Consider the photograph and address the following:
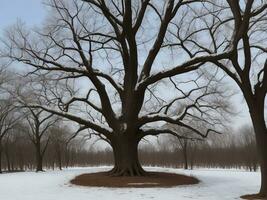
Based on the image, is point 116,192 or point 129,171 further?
point 129,171

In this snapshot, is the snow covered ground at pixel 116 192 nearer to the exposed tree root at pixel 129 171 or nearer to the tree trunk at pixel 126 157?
the exposed tree root at pixel 129 171

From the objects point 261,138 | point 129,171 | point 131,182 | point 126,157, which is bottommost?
point 131,182

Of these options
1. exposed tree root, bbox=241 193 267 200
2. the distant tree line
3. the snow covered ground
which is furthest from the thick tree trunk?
the distant tree line

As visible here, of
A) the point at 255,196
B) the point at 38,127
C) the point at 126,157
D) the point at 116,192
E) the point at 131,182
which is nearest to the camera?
the point at 255,196

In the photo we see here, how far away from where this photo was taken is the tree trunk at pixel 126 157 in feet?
76.2

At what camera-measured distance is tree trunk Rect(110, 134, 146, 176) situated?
23.2 m

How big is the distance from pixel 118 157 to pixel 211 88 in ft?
25.4

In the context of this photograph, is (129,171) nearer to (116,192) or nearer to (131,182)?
(131,182)

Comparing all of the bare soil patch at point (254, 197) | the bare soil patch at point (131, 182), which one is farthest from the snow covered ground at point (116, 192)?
the bare soil patch at point (131, 182)

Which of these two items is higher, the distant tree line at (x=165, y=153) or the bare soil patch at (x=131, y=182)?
the distant tree line at (x=165, y=153)

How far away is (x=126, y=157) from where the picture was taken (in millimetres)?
23531

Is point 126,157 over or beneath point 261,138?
beneath

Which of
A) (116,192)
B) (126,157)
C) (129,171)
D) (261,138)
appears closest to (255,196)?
(261,138)

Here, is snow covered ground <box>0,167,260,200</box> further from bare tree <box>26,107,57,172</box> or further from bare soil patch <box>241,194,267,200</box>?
bare tree <box>26,107,57,172</box>
